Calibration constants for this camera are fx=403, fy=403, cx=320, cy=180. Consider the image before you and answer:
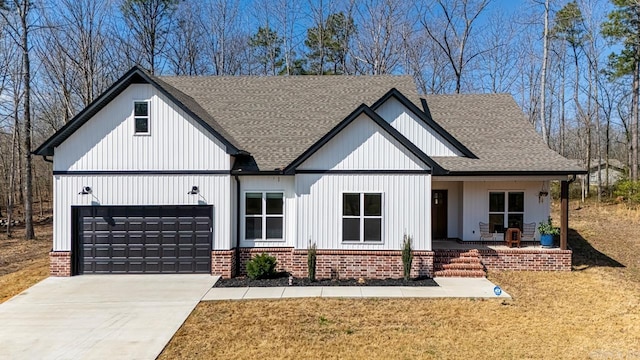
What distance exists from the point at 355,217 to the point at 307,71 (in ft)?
70.7

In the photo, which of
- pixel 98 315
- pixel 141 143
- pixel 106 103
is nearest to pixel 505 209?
pixel 141 143

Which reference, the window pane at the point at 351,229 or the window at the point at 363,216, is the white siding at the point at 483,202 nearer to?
the window at the point at 363,216

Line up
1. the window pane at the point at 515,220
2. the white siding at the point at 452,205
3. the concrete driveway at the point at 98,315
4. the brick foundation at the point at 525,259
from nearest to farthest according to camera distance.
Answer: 1. the concrete driveway at the point at 98,315
2. the brick foundation at the point at 525,259
3. the window pane at the point at 515,220
4. the white siding at the point at 452,205

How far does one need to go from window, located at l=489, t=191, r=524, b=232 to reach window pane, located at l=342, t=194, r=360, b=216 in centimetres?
555

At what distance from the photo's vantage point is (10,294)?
35.2ft

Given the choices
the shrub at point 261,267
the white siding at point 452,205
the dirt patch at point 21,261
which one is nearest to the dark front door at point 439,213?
the white siding at point 452,205

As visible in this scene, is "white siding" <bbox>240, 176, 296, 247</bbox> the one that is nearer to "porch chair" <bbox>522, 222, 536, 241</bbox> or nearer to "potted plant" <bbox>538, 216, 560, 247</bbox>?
"porch chair" <bbox>522, 222, 536, 241</bbox>

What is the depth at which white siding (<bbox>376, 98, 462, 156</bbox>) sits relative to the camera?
46.5 feet

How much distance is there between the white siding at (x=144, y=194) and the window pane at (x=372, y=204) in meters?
4.13

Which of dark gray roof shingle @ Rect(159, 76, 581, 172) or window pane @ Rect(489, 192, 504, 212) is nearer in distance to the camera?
dark gray roof shingle @ Rect(159, 76, 581, 172)

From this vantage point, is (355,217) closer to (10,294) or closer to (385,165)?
(385,165)

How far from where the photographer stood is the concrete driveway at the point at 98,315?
282 inches

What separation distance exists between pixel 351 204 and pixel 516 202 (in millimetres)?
6526

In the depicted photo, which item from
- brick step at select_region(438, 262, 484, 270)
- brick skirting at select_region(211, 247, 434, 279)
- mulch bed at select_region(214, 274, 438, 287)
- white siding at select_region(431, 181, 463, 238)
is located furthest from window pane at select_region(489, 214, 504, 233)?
mulch bed at select_region(214, 274, 438, 287)
